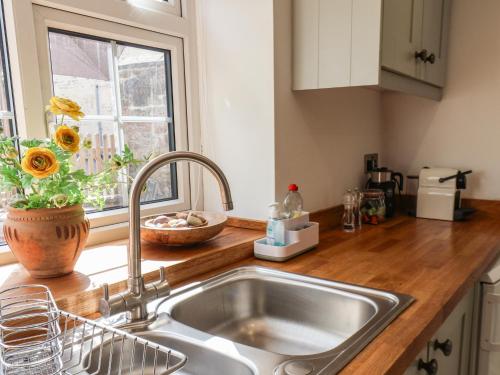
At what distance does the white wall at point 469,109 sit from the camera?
1.94 meters

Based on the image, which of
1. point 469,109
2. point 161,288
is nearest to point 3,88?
point 161,288

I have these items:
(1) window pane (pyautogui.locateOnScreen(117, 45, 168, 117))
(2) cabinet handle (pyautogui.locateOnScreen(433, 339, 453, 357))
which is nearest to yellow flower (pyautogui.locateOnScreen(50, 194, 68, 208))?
(1) window pane (pyautogui.locateOnScreen(117, 45, 168, 117))

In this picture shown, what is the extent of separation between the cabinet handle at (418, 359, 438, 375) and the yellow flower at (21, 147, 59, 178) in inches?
37.3

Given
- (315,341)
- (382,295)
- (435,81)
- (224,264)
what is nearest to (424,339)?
(382,295)

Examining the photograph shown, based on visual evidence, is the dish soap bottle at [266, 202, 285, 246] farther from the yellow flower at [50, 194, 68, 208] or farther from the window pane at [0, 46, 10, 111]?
the window pane at [0, 46, 10, 111]

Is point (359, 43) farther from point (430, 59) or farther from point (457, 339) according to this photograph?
point (457, 339)

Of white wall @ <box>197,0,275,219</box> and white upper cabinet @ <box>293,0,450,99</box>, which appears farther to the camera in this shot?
white wall @ <box>197,0,275,219</box>

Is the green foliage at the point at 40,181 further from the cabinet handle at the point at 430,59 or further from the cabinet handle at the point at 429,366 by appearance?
the cabinet handle at the point at 430,59

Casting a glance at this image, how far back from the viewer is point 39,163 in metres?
0.90

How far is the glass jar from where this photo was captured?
6.25 feet

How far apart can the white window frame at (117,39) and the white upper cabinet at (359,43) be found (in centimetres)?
44

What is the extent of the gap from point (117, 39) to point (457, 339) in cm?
147

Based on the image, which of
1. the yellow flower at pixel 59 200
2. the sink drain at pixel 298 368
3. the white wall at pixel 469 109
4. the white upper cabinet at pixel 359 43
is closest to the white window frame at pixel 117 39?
the yellow flower at pixel 59 200

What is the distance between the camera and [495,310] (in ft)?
4.53
